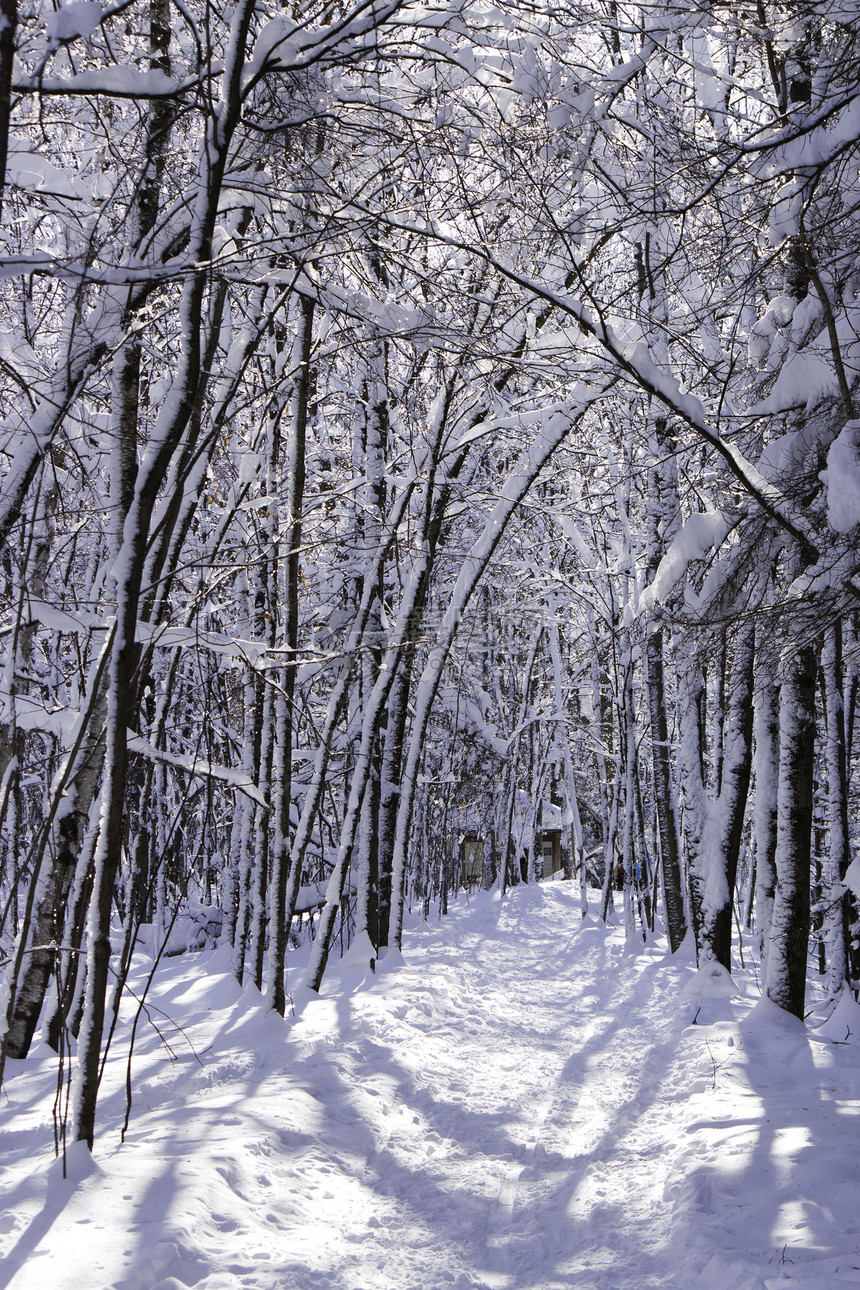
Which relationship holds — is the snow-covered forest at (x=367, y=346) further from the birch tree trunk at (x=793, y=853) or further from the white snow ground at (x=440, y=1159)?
the white snow ground at (x=440, y=1159)

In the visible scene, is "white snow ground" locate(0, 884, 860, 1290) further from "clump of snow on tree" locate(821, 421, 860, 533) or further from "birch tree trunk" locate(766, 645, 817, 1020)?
"clump of snow on tree" locate(821, 421, 860, 533)

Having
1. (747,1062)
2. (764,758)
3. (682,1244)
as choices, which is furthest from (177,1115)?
(764,758)

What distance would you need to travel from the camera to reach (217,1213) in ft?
11.4

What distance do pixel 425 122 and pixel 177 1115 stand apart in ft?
16.5

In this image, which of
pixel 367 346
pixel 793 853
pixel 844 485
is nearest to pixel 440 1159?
pixel 844 485

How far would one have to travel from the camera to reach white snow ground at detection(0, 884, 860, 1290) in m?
3.25

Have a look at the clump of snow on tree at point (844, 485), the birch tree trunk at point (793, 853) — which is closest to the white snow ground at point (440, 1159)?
the birch tree trunk at point (793, 853)

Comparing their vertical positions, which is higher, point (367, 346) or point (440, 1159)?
point (367, 346)

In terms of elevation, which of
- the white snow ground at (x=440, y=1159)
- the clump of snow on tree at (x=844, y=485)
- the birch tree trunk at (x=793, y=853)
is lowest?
the white snow ground at (x=440, y=1159)

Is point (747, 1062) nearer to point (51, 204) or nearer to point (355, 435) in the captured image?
point (51, 204)

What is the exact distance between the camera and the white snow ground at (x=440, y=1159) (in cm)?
325

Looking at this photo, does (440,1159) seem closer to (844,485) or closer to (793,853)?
(844,485)

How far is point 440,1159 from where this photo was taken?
4.74 metres

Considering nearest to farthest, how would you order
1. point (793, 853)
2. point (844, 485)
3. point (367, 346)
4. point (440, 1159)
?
point (844, 485) → point (440, 1159) → point (793, 853) → point (367, 346)
